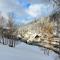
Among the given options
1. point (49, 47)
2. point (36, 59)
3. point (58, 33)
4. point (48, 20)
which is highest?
point (48, 20)

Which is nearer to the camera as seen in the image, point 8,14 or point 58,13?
point 58,13

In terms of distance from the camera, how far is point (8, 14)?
296 cm

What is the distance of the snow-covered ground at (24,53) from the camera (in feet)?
8.97

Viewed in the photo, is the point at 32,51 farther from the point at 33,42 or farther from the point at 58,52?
the point at 58,52

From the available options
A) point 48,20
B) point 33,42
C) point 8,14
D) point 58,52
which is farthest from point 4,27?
point 58,52

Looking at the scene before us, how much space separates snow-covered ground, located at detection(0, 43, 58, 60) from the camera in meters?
2.73

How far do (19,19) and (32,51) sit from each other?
1.85ft

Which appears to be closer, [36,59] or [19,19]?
[36,59]

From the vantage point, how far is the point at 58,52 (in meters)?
2.82

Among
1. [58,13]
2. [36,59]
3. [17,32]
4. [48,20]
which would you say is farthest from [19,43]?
[58,13]

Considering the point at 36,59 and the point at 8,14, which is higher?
the point at 8,14

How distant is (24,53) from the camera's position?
9.23ft

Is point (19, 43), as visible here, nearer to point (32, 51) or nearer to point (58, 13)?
point (32, 51)

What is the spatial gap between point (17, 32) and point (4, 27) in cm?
23
